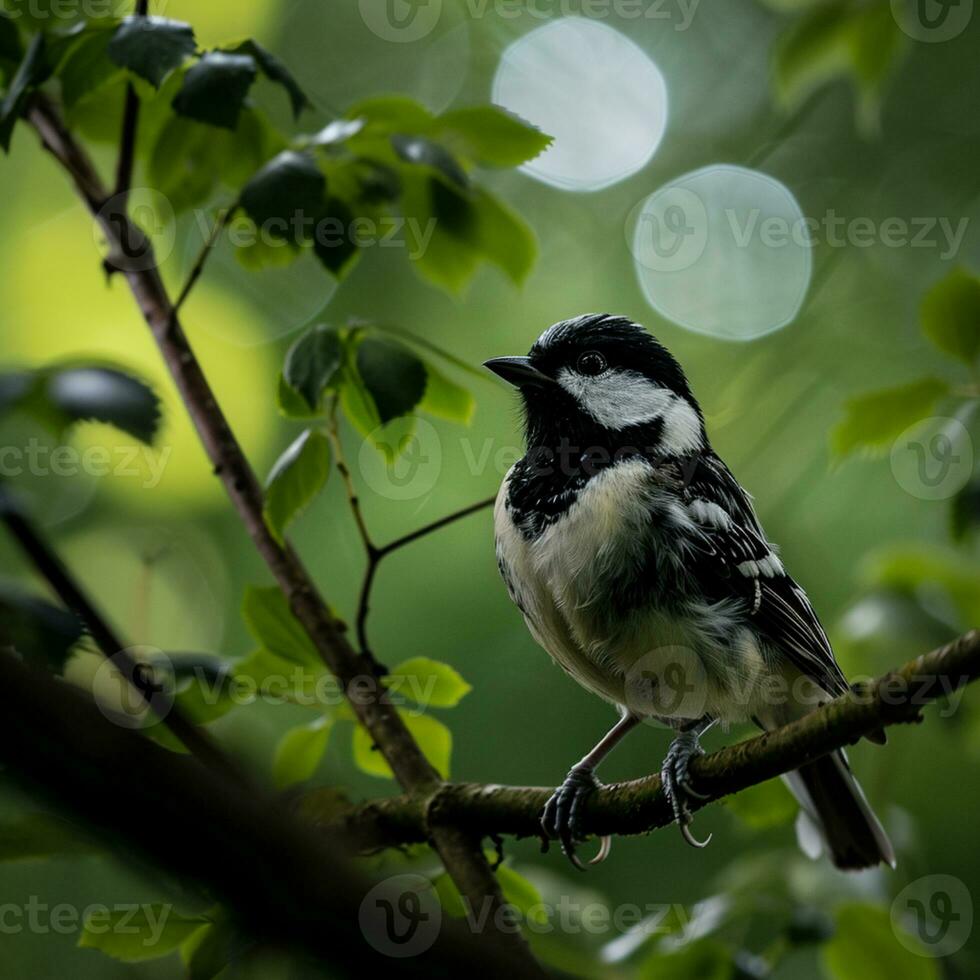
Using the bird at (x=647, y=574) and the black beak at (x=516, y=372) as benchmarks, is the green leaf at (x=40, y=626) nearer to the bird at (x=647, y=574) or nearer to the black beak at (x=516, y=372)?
the bird at (x=647, y=574)

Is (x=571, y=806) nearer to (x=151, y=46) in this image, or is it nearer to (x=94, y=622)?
(x=94, y=622)

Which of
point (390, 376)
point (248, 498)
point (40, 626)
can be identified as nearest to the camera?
point (40, 626)

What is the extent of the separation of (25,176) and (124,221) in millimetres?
2516

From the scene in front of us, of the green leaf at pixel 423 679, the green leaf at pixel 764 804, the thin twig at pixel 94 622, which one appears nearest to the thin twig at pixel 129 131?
the thin twig at pixel 94 622

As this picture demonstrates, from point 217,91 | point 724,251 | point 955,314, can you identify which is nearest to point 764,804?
point 955,314

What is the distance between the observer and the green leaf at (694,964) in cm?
145

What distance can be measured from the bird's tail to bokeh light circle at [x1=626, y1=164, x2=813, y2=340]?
137 cm

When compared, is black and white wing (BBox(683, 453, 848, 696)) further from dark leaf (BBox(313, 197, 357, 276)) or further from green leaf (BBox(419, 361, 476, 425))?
dark leaf (BBox(313, 197, 357, 276))

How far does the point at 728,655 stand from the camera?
1.77m

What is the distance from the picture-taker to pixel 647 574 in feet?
5.75

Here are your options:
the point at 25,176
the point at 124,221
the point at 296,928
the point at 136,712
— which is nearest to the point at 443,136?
the point at 124,221

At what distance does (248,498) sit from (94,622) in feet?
1.50

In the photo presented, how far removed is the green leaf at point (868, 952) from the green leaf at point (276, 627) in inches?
33.1

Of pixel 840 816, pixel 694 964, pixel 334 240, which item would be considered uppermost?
pixel 334 240
